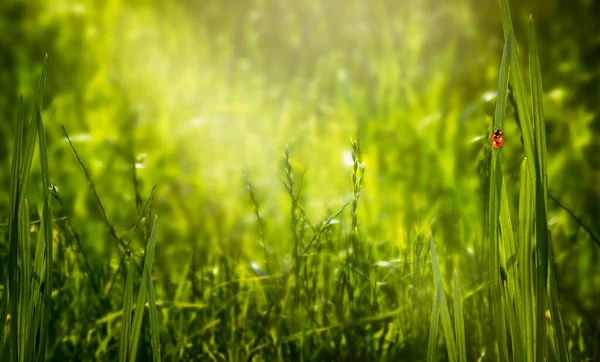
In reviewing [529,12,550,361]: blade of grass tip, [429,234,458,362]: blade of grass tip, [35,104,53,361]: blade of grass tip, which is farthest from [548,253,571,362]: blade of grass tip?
[35,104,53,361]: blade of grass tip

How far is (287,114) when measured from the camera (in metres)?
2.46

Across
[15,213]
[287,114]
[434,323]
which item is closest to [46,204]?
[15,213]

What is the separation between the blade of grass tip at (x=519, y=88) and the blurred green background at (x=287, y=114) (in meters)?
0.18

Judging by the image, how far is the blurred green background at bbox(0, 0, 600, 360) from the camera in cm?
177

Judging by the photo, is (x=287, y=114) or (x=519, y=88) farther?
(x=287, y=114)

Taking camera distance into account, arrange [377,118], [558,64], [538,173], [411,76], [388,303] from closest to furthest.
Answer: [538,173]
[388,303]
[377,118]
[411,76]
[558,64]

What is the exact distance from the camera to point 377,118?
7.85 ft

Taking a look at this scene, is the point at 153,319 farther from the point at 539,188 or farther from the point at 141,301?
the point at 539,188

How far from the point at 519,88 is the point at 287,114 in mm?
1731

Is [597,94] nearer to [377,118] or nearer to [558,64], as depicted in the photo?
[558,64]

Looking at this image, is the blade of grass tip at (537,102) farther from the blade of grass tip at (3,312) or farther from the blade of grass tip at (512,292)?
the blade of grass tip at (3,312)

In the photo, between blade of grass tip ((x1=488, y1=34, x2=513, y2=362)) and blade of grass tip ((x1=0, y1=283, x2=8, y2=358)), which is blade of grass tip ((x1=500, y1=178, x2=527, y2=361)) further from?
blade of grass tip ((x1=0, y1=283, x2=8, y2=358))

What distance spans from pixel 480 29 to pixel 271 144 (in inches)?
64.7

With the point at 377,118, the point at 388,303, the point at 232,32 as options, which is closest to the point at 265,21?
the point at 232,32
